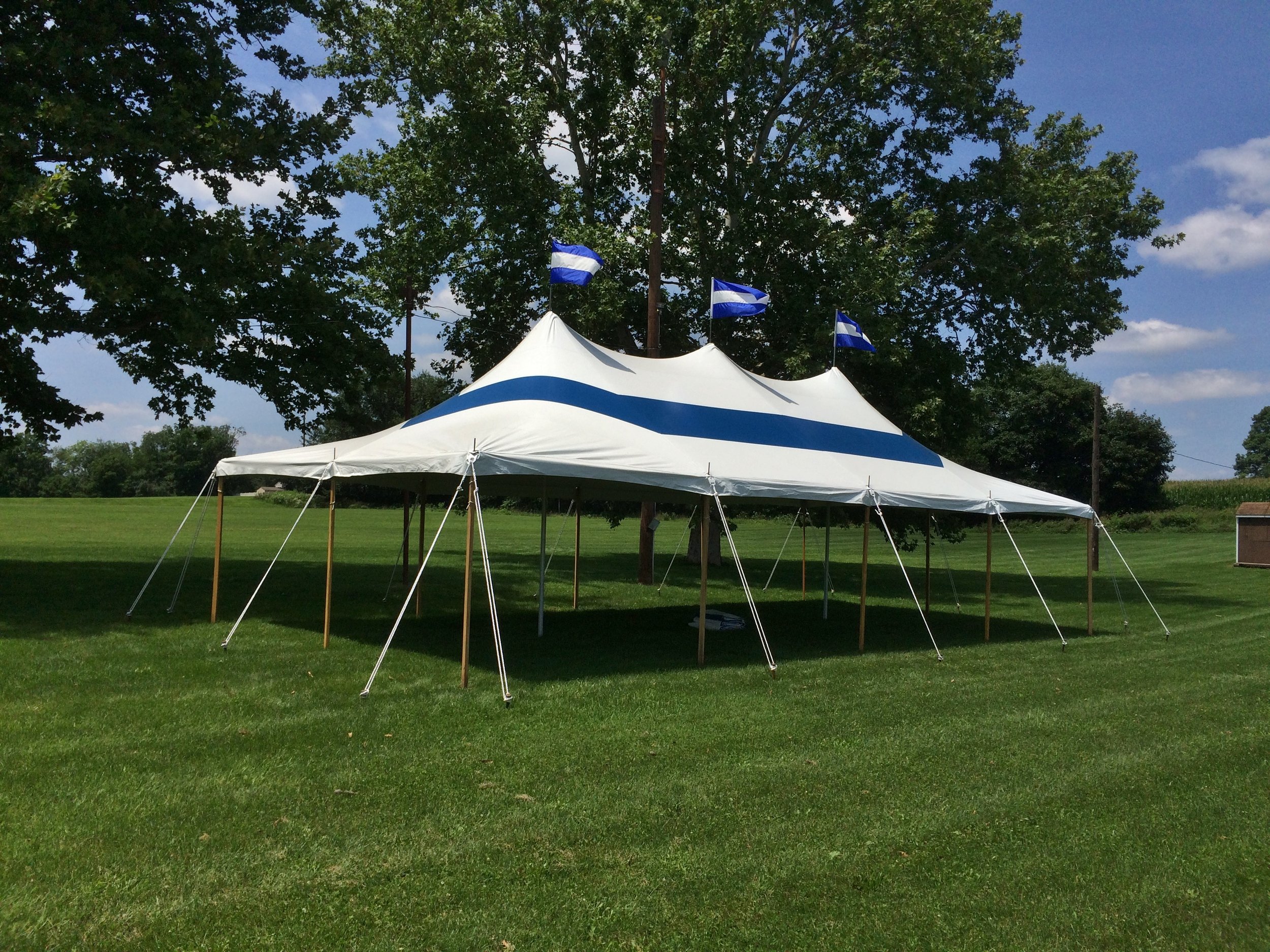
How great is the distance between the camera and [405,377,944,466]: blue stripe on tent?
1071cm

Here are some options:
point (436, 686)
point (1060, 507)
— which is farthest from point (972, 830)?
point (1060, 507)

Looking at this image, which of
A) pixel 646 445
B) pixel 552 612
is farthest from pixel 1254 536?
pixel 646 445

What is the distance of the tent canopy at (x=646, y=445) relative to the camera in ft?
30.2

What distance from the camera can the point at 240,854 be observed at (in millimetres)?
4477

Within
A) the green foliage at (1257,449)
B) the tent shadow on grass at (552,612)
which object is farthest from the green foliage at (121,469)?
the green foliage at (1257,449)

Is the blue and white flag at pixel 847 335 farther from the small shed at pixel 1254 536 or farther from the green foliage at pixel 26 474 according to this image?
the green foliage at pixel 26 474

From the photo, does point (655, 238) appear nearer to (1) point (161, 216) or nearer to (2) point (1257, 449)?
(1) point (161, 216)

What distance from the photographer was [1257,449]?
114 meters

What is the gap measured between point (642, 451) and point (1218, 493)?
172 ft

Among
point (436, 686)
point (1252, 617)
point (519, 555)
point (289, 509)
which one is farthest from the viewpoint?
point (289, 509)

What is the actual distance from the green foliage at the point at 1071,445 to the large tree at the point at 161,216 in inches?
1777

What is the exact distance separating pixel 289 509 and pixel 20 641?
40129mm

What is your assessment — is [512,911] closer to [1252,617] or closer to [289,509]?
[1252,617]

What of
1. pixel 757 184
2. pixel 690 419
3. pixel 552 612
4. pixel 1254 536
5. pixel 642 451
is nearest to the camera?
pixel 642 451
